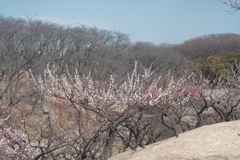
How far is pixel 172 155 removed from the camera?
26.4 ft

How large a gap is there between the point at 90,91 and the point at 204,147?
3.73 metres

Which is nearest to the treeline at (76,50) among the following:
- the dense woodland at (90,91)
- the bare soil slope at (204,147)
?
the dense woodland at (90,91)

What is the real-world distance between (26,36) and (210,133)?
59.5ft

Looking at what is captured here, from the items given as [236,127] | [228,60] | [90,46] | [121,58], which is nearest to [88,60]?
[90,46]

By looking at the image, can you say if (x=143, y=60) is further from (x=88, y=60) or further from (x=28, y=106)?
(x=28, y=106)

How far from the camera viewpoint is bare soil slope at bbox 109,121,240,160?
785 cm

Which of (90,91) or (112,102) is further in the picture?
(112,102)

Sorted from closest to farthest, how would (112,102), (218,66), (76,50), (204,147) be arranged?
(204,147)
(112,102)
(76,50)
(218,66)

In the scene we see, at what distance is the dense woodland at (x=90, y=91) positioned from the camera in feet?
36.3

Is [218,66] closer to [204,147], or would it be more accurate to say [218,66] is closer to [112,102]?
[112,102]

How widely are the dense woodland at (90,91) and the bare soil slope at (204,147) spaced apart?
130cm

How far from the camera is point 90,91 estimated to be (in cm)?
930

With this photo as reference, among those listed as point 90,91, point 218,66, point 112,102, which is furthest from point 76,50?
point 90,91

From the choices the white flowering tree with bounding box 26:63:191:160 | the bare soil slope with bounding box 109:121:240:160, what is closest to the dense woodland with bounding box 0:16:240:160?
the white flowering tree with bounding box 26:63:191:160
